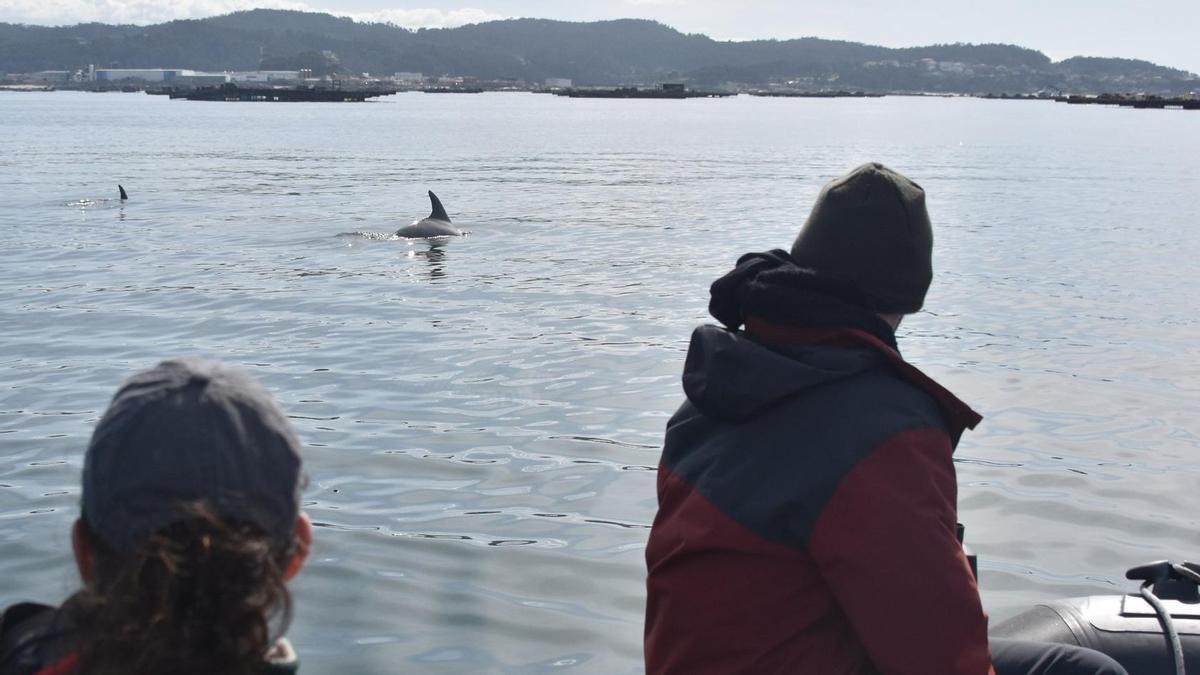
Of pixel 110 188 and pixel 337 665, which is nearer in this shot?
pixel 337 665

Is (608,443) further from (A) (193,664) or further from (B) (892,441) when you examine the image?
(A) (193,664)

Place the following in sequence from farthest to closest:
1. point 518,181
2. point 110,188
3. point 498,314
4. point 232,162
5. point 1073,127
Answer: point 1073,127 → point 232,162 → point 518,181 → point 110,188 → point 498,314

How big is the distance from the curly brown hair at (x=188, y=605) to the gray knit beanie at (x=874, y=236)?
2.24m

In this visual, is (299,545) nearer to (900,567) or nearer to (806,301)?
(900,567)

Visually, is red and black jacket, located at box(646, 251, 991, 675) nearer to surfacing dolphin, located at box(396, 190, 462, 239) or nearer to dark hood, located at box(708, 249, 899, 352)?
dark hood, located at box(708, 249, 899, 352)

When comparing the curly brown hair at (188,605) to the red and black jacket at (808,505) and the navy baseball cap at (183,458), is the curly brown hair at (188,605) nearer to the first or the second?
the navy baseball cap at (183,458)

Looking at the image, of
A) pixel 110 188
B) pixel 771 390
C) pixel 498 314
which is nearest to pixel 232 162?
pixel 110 188

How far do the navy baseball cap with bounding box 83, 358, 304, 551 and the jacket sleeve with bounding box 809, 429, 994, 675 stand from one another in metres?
1.66

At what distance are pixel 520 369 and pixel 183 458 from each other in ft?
38.0

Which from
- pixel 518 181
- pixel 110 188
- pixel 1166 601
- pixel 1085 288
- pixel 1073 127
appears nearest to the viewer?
pixel 1166 601

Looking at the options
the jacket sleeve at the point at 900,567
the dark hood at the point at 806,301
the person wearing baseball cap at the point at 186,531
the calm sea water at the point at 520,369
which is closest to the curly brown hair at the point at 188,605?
the person wearing baseball cap at the point at 186,531

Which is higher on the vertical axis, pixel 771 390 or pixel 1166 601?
pixel 771 390

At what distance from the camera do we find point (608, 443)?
10961 millimetres

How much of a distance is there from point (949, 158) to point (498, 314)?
44.5 metres
